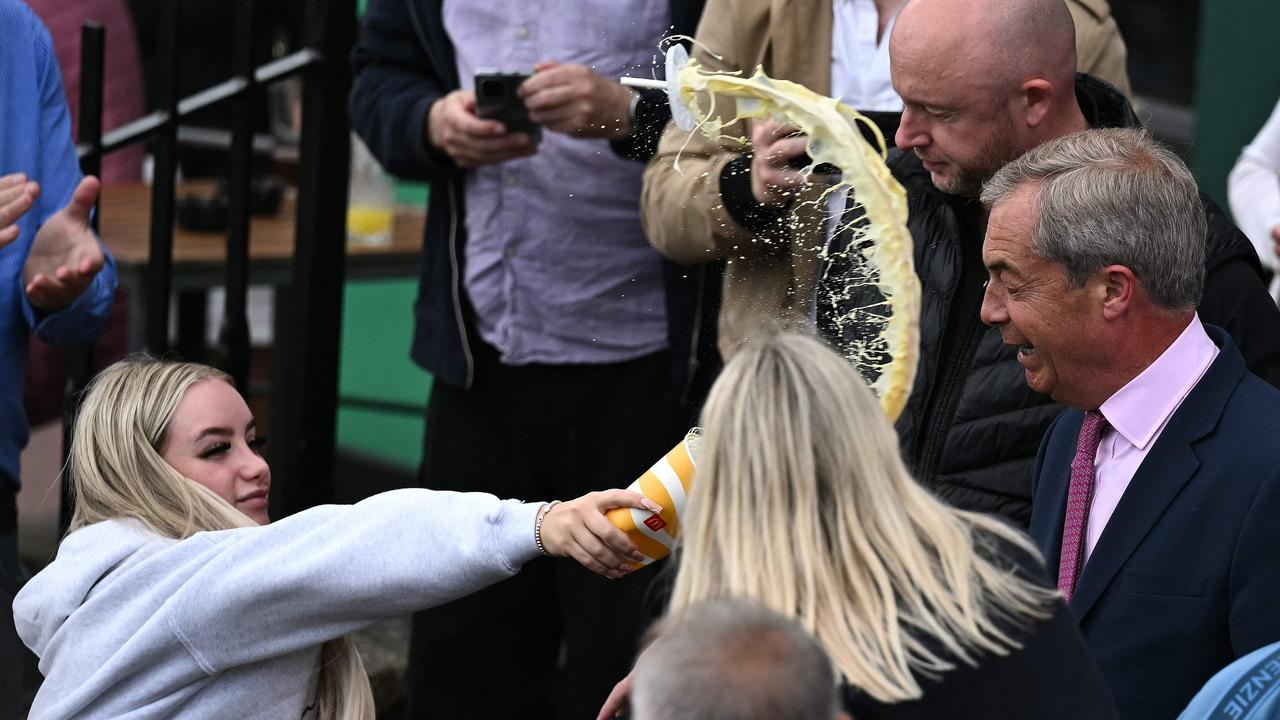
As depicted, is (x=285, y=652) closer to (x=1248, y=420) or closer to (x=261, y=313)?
(x=1248, y=420)

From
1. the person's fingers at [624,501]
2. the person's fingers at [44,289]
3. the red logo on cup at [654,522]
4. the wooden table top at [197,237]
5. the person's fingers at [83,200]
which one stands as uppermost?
the person's fingers at [83,200]

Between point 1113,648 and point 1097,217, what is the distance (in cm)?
64

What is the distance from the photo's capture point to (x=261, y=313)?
7352mm

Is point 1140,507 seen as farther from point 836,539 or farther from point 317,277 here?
point 317,277

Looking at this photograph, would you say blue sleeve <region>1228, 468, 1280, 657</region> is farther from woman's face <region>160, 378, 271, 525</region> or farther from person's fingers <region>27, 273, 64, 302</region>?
person's fingers <region>27, 273, 64, 302</region>

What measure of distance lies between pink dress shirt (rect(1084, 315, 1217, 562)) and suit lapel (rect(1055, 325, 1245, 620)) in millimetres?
25

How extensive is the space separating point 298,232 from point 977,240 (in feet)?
6.12

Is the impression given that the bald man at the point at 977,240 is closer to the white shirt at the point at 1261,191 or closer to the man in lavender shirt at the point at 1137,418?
the man in lavender shirt at the point at 1137,418

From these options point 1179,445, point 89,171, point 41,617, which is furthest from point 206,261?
point 1179,445

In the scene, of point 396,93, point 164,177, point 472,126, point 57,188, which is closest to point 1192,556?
point 472,126

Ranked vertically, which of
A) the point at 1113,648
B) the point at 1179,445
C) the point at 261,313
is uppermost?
the point at 1179,445

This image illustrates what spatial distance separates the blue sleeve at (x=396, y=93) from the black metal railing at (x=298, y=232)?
0.51 feet

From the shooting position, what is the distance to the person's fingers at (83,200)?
131 inches

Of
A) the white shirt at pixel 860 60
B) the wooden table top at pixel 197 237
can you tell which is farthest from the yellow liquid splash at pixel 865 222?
the wooden table top at pixel 197 237
